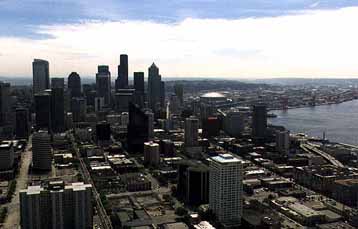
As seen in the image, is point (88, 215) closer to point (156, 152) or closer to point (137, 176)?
point (137, 176)

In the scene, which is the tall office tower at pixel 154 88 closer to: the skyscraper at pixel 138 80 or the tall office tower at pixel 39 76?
the skyscraper at pixel 138 80

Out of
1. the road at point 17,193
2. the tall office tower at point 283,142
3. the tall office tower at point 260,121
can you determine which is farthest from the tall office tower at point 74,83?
the tall office tower at point 283,142

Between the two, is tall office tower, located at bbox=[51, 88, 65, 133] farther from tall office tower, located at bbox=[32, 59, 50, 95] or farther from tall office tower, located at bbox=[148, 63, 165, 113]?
tall office tower, located at bbox=[32, 59, 50, 95]

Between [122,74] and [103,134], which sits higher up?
[122,74]

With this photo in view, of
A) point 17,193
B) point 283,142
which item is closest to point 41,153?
point 17,193

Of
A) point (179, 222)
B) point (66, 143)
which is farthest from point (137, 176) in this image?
point (66, 143)

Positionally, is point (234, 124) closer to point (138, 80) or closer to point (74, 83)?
point (138, 80)
